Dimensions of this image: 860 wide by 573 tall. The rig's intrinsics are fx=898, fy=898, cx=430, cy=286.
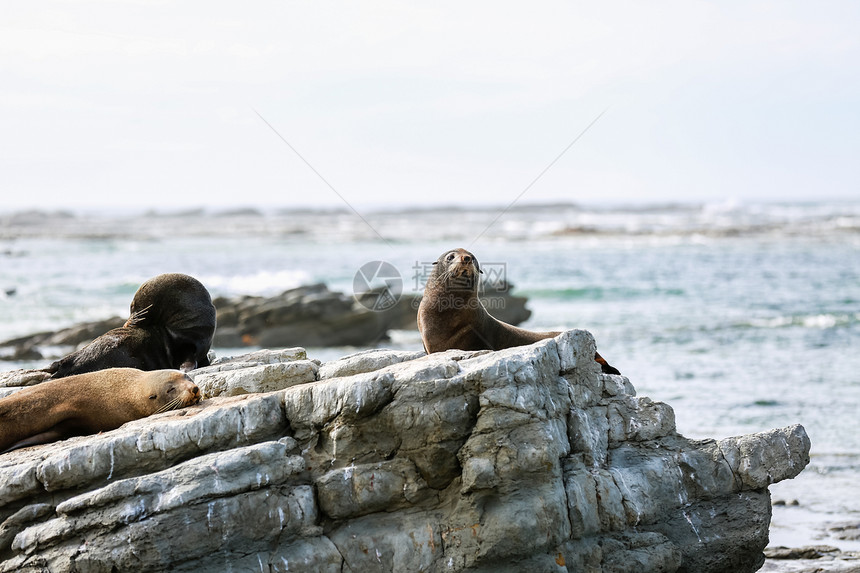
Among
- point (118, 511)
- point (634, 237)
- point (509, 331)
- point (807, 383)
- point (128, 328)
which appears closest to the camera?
point (118, 511)

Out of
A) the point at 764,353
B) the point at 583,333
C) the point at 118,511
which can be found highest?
the point at 583,333

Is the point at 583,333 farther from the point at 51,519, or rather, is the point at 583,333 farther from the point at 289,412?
the point at 51,519

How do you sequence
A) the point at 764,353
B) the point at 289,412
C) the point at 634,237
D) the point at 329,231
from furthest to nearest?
the point at 329,231 → the point at 634,237 → the point at 764,353 → the point at 289,412

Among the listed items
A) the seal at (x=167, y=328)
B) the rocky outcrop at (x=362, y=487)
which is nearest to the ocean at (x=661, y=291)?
the rocky outcrop at (x=362, y=487)

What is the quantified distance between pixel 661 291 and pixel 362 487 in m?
25.1

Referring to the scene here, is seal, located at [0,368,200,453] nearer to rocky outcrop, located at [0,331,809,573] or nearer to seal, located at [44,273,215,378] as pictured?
rocky outcrop, located at [0,331,809,573]

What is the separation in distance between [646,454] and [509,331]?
6.15 feet

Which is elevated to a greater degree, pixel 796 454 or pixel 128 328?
pixel 128 328

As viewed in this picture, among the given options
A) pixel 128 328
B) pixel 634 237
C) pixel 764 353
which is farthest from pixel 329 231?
pixel 128 328

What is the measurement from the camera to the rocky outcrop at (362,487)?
18.1 feet

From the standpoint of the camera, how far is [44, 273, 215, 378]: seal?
8391 millimetres

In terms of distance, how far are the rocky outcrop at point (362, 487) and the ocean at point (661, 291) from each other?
3109 mm

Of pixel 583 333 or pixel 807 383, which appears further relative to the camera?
pixel 807 383

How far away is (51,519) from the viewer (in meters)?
5.64
